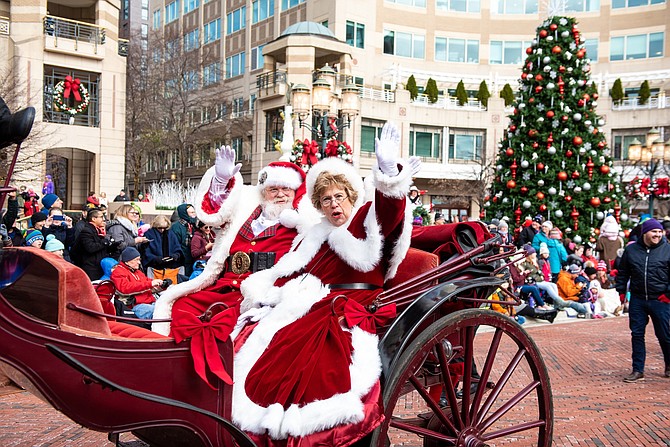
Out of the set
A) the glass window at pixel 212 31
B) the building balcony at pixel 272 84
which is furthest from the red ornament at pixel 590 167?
the glass window at pixel 212 31

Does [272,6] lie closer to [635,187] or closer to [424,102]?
[424,102]

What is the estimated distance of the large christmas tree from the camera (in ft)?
53.9

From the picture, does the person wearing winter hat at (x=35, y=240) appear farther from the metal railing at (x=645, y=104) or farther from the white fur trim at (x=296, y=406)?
the metal railing at (x=645, y=104)

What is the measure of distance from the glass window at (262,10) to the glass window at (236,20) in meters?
0.99

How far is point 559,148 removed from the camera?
16.6 m

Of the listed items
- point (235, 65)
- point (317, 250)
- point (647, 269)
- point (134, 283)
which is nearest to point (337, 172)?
point (317, 250)

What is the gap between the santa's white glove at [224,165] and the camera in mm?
4621

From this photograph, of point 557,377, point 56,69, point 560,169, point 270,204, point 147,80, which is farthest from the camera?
point 147,80

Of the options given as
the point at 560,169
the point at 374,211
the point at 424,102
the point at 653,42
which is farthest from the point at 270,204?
the point at 653,42

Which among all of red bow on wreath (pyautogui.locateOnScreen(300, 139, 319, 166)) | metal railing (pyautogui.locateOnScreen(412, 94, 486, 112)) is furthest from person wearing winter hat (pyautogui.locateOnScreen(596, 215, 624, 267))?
metal railing (pyautogui.locateOnScreen(412, 94, 486, 112))

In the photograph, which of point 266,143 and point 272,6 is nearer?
point 266,143

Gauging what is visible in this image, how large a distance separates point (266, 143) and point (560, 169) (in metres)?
24.7

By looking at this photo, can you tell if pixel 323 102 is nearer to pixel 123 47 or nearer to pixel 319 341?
pixel 319 341

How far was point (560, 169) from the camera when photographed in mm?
16516
